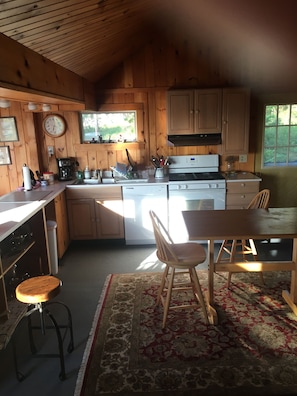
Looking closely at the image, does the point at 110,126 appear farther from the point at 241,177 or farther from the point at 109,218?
the point at 241,177

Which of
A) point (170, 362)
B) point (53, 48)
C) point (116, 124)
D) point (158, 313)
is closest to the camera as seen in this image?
point (170, 362)

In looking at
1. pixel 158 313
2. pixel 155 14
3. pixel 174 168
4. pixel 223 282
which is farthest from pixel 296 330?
pixel 155 14

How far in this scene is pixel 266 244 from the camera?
14.4 ft

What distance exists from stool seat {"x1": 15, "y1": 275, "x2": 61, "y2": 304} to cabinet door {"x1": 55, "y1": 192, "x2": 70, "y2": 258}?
168cm

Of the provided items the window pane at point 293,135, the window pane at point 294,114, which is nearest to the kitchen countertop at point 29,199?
the window pane at point 293,135

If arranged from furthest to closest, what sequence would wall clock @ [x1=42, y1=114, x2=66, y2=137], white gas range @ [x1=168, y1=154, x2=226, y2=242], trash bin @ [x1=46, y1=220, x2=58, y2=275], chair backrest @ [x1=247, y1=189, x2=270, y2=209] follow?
wall clock @ [x1=42, y1=114, x2=66, y2=137] → white gas range @ [x1=168, y1=154, x2=226, y2=242] → trash bin @ [x1=46, y1=220, x2=58, y2=275] → chair backrest @ [x1=247, y1=189, x2=270, y2=209]

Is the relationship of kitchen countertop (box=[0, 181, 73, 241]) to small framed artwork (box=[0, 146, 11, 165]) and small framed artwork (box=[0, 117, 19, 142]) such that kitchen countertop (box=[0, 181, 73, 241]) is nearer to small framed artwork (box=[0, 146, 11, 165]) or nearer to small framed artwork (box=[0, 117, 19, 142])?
small framed artwork (box=[0, 146, 11, 165])

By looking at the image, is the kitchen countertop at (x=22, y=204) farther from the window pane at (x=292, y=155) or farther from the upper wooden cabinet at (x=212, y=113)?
the window pane at (x=292, y=155)

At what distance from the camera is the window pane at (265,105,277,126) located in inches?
183

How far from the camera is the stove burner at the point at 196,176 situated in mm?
4358

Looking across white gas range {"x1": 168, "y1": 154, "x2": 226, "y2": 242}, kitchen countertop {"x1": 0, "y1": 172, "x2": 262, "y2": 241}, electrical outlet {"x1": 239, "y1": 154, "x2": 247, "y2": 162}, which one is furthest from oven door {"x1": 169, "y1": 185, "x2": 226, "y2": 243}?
electrical outlet {"x1": 239, "y1": 154, "x2": 247, "y2": 162}

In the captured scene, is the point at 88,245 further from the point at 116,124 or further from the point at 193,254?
the point at 193,254

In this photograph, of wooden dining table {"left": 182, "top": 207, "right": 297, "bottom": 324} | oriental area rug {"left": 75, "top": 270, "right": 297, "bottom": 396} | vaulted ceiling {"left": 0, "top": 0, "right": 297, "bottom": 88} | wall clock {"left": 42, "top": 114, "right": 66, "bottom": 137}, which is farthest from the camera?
wall clock {"left": 42, "top": 114, "right": 66, "bottom": 137}

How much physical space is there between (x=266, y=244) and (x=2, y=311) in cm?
327
